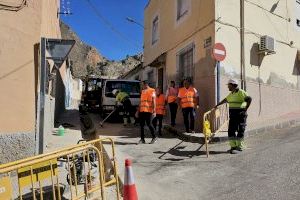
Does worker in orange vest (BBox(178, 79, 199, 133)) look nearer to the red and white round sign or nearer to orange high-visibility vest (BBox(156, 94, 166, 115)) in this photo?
orange high-visibility vest (BBox(156, 94, 166, 115))

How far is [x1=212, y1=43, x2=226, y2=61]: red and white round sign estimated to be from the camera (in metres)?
10.8

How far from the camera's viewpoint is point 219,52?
35.9ft

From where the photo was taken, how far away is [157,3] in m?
19.0

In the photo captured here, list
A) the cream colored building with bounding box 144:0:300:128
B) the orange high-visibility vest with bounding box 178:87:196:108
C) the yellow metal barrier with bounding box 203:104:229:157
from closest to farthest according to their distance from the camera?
the yellow metal barrier with bounding box 203:104:229:157
the orange high-visibility vest with bounding box 178:87:196:108
the cream colored building with bounding box 144:0:300:128

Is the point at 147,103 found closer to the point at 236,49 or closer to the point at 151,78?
the point at 236,49

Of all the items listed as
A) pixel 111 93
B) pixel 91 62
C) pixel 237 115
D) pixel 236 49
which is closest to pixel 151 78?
pixel 111 93

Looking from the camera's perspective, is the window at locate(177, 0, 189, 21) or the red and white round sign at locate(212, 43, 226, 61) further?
the window at locate(177, 0, 189, 21)

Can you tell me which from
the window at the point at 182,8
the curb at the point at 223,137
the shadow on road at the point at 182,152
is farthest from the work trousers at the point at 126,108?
the shadow on road at the point at 182,152

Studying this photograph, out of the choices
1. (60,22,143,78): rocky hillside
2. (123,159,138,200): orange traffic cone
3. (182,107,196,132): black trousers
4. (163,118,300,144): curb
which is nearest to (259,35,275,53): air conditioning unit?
(163,118,300,144): curb

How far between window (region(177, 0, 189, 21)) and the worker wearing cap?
19.8 feet

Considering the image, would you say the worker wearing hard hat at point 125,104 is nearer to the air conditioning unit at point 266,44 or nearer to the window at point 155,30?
the window at point 155,30

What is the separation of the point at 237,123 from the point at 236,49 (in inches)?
153

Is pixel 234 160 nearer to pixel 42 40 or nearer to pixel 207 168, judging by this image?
pixel 207 168

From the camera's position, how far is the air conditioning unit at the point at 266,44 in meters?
12.7
